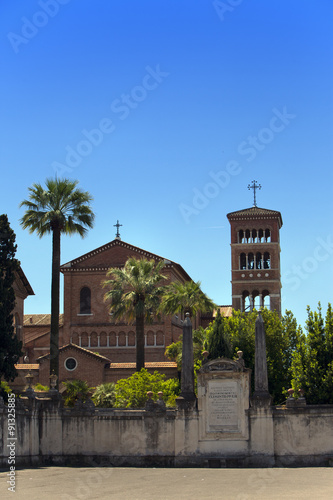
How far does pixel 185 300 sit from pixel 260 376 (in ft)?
71.9

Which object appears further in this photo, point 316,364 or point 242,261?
point 242,261

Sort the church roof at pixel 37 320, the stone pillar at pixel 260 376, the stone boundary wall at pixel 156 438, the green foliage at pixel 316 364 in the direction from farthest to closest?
the church roof at pixel 37 320 < the green foliage at pixel 316 364 < the stone pillar at pixel 260 376 < the stone boundary wall at pixel 156 438

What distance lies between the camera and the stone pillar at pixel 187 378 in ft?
91.2

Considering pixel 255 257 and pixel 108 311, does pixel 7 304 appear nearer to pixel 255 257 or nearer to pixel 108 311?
pixel 108 311

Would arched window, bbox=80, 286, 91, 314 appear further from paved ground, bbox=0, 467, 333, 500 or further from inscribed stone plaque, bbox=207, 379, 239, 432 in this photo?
paved ground, bbox=0, 467, 333, 500

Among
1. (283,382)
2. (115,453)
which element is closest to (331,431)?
(115,453)

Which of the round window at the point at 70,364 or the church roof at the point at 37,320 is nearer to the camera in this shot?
the round window at the point at 70,364

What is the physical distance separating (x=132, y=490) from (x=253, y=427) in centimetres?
985

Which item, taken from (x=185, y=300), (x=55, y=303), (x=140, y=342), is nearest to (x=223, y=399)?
(x=55, y=303)

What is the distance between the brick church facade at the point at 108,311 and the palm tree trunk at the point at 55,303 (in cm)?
1859

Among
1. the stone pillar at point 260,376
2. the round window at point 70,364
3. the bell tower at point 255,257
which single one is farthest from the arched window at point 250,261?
the stone pillar at point 260,376

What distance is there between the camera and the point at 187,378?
28.2 metres

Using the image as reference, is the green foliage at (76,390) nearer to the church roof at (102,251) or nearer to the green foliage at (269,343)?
the green foliage at (269,343)

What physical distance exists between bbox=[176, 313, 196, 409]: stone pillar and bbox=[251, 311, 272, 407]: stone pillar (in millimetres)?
2314
